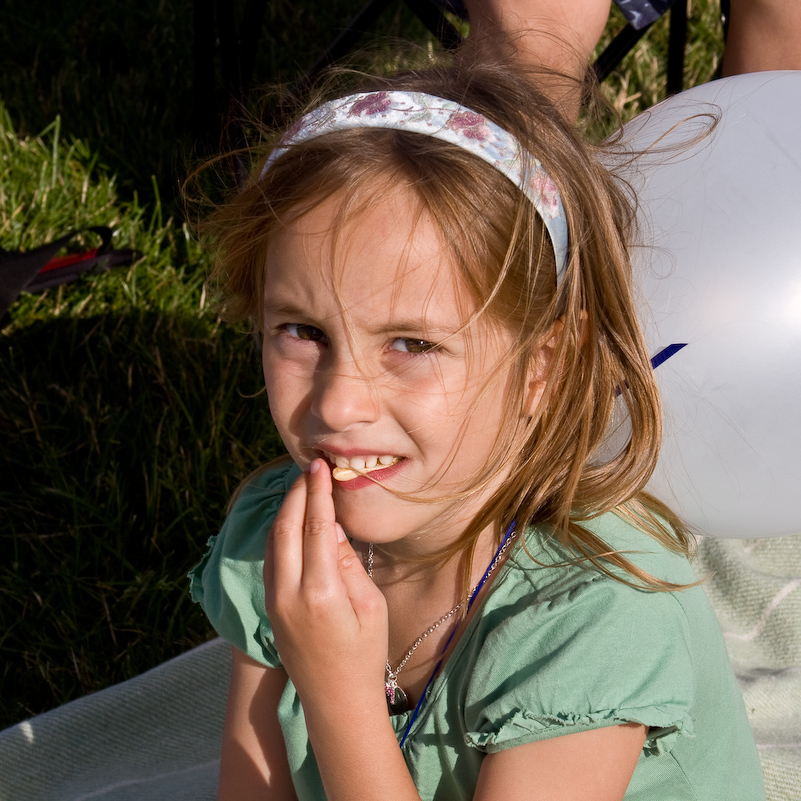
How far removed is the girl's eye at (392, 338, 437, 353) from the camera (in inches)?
40.0

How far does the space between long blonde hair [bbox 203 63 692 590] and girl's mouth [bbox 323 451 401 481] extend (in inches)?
4.6

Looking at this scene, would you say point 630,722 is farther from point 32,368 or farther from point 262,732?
point 32,368

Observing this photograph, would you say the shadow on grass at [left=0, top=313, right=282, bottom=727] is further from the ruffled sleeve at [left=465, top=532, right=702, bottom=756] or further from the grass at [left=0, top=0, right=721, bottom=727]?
the ruffled sleeve at [left=465, top=532, right=702, bottom=756]

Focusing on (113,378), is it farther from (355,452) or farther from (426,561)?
(355,452)

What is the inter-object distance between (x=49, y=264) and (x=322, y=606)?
5.49 feet

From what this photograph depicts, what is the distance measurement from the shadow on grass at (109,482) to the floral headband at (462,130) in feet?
3.78

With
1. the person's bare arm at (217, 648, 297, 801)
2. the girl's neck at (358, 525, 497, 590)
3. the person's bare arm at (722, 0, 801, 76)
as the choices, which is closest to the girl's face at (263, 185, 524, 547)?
the girl's neck at (358, 525, 497, 590)

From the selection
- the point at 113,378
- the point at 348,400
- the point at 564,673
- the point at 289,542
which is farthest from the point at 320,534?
the point at 113,378

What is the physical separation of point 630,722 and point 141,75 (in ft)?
8.89

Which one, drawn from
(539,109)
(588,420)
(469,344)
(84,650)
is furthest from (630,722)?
(84,650)

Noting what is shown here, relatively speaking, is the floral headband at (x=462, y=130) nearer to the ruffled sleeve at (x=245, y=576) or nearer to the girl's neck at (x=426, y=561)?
the girl's neck at (x=426, y=561)

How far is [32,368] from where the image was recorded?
7.57 ft

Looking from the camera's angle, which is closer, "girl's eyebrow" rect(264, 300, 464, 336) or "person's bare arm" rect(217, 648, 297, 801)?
"girl's eyebrow" rect(264, 300, 464, 336)

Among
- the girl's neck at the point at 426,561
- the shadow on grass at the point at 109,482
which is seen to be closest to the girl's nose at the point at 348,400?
the girl's neck at the point at 426,561
